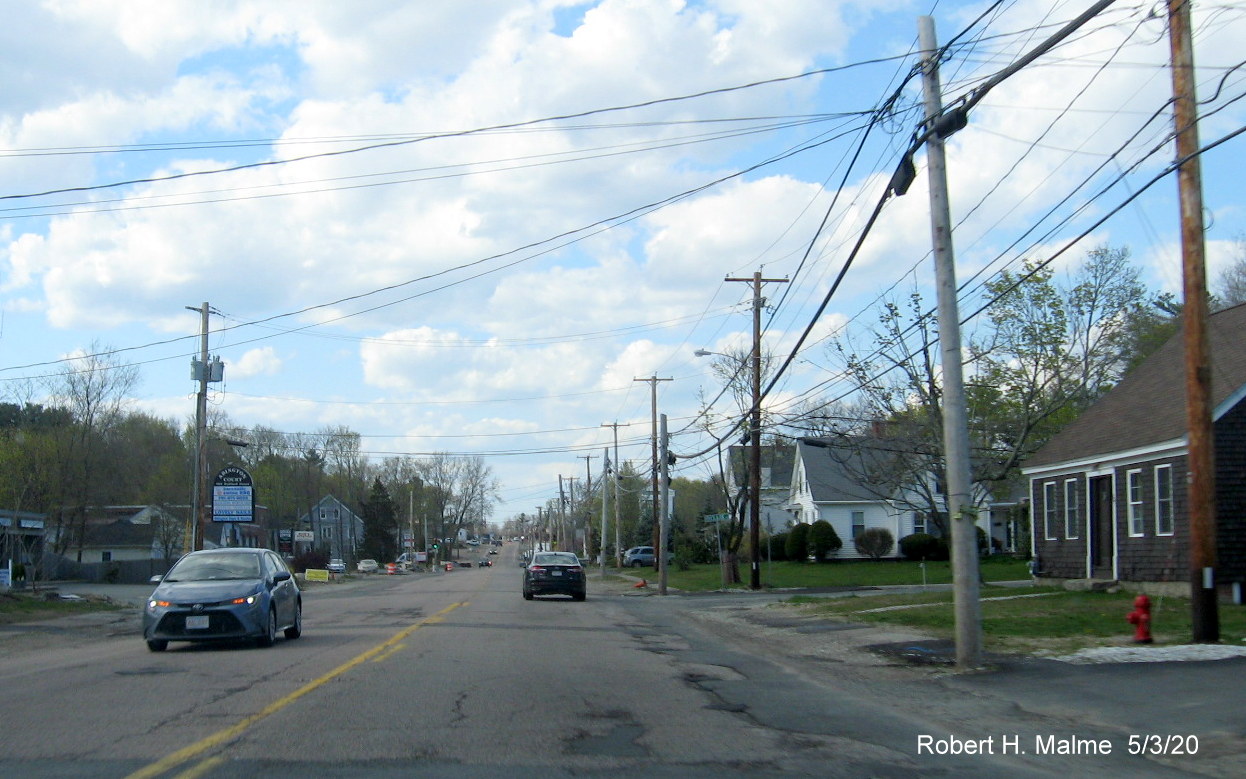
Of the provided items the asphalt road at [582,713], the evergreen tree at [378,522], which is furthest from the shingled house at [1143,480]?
the evergreen tree at [378,522]

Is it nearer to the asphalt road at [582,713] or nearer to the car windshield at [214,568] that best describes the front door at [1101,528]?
the asphalt road at [582,713]

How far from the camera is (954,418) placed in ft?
44.2

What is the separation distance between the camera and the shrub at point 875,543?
180 feet

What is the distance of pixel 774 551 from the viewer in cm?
6056

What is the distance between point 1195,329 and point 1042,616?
6.84 metres

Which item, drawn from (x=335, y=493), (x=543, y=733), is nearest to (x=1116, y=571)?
(x=543, y=733)

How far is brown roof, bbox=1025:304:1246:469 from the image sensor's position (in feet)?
74.3

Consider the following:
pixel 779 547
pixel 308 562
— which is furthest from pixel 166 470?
pixel 779 547

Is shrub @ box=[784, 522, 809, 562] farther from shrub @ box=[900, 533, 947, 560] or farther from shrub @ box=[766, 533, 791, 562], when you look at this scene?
shrub @ box=[900, 533, 947, 560]

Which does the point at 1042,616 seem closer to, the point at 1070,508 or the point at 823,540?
the point at 1070,508

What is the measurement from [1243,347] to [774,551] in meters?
39.2

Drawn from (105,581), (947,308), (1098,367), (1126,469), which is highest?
(1098,367)

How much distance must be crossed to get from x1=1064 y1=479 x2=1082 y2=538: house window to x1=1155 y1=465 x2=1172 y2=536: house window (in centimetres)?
420

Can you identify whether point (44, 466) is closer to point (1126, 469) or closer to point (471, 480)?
point (1126, 469)
